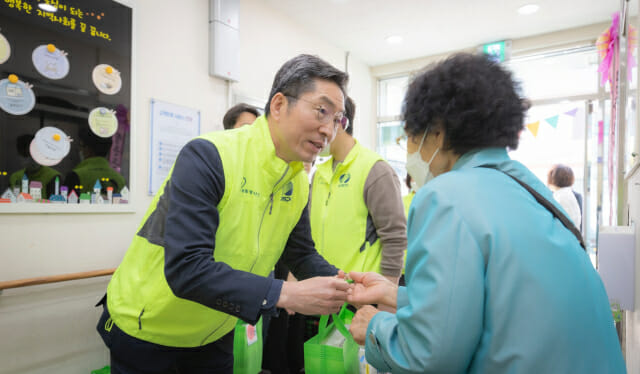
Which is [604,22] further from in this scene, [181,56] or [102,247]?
[102,247]

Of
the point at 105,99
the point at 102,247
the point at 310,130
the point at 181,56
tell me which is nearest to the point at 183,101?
the point at 181,56

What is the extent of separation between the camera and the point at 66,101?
2.23 m

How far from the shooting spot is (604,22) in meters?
4.18

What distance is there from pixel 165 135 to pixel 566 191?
3981 mm

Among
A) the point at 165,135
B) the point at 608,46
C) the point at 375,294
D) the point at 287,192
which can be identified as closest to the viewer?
the point at 375,294

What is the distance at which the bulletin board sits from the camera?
2012 millimetres

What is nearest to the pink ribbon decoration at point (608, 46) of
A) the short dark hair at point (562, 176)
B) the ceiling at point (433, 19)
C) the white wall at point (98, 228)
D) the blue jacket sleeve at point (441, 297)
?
the ceiling at point (433, 19)

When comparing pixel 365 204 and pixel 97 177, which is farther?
pixel 97 177

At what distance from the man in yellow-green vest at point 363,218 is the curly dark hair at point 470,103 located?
3.23 feet

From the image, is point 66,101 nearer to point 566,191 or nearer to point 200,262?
point 200,262

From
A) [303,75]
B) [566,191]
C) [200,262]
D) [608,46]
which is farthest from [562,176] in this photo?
[200,262]

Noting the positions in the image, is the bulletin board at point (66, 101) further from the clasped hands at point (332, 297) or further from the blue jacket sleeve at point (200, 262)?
the clasped hands at point (332, 297)

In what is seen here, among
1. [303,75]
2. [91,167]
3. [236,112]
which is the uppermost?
[236,112]

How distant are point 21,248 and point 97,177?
0.54 metres
